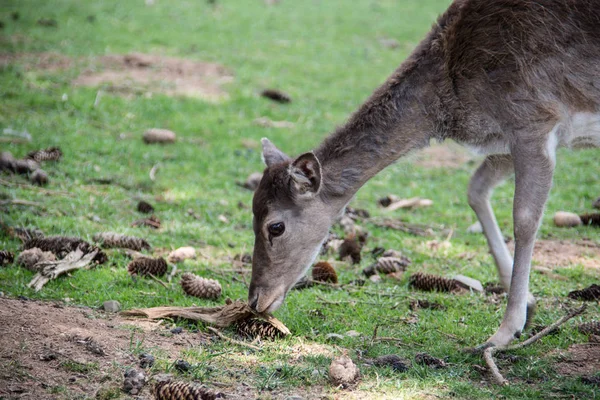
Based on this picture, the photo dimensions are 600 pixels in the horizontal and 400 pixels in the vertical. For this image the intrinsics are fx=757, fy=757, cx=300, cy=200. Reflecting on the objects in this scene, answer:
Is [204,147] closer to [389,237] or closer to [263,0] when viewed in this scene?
[389,237]

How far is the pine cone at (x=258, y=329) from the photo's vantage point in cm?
518

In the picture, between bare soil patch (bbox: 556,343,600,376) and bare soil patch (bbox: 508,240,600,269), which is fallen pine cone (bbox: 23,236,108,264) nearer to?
bare soil patch (bbox: 556,343,600,376)

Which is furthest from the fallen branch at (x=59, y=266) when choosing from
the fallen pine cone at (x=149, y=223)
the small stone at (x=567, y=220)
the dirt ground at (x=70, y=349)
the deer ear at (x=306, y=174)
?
the small stone at (x=567, y=220)

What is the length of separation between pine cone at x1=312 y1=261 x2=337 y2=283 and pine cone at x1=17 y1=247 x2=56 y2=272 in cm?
218

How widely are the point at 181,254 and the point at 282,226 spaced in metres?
1.66

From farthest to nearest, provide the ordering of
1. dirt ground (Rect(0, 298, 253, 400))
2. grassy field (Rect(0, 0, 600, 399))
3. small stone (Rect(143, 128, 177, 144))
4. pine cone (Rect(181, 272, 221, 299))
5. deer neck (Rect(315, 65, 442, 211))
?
small stone (Rect(143, 128, 177, 144))
pine cone (Rect(181, 272, 221, 299))
deer neck (Rect(315, 65, 442, 211))
grassy field (Rect(0, 0, 600, 399))
dirt ground (Rect(0, 298, 253, 400))

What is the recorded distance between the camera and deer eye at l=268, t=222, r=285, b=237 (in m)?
5.44

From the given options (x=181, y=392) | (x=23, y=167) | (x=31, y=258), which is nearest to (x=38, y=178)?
(x=23, y=167)

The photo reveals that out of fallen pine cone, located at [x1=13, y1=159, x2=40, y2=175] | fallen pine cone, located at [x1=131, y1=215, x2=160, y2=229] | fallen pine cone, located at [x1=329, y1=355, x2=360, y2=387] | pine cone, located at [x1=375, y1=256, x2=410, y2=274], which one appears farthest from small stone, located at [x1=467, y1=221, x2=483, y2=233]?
fallen pine cone, located at [x1=13, y1=159, x2=40, y2=175]

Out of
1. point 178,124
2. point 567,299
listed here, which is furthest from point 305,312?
point 178,124

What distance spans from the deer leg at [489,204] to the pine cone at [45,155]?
16.8ft

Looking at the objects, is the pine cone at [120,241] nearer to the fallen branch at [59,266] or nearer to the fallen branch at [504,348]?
the fallen branch at [59,266]

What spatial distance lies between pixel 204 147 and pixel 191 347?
19.8 feet

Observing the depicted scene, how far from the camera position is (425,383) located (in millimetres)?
4520
